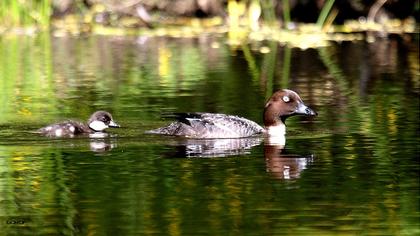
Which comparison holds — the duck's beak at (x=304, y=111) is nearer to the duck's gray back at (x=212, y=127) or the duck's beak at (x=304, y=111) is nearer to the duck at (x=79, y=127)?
the duck's gray back at (x=212, y=127)

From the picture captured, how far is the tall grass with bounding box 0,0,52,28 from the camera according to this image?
2531cm

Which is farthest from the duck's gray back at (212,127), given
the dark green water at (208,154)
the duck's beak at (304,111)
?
the duck's beak at (304,111)

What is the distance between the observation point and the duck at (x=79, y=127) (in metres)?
12.9

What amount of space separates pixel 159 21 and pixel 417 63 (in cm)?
834

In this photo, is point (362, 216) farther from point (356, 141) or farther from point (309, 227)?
point (356, 141)

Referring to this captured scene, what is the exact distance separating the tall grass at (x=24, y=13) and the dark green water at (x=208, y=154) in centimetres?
385

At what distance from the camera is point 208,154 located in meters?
12.0

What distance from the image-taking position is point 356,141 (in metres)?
12.6

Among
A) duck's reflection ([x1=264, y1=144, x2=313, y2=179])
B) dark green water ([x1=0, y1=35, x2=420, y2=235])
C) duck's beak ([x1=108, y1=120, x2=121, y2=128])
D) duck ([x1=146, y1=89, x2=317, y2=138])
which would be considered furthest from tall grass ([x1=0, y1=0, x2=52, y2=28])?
duck's reflection ([x1=264, y1=144, x2=313, y2=179])

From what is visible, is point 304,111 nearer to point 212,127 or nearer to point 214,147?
point 212,127

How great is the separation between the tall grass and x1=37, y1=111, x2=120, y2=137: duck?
1189cm

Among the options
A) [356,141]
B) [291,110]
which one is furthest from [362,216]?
[291,110]

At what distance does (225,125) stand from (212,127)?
4.9 inches

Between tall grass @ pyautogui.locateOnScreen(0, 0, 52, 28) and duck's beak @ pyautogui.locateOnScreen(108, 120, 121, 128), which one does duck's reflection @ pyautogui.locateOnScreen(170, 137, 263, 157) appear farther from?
tall grass @ pyautogui.locateOnScreen(0, 0, 52, 28)
